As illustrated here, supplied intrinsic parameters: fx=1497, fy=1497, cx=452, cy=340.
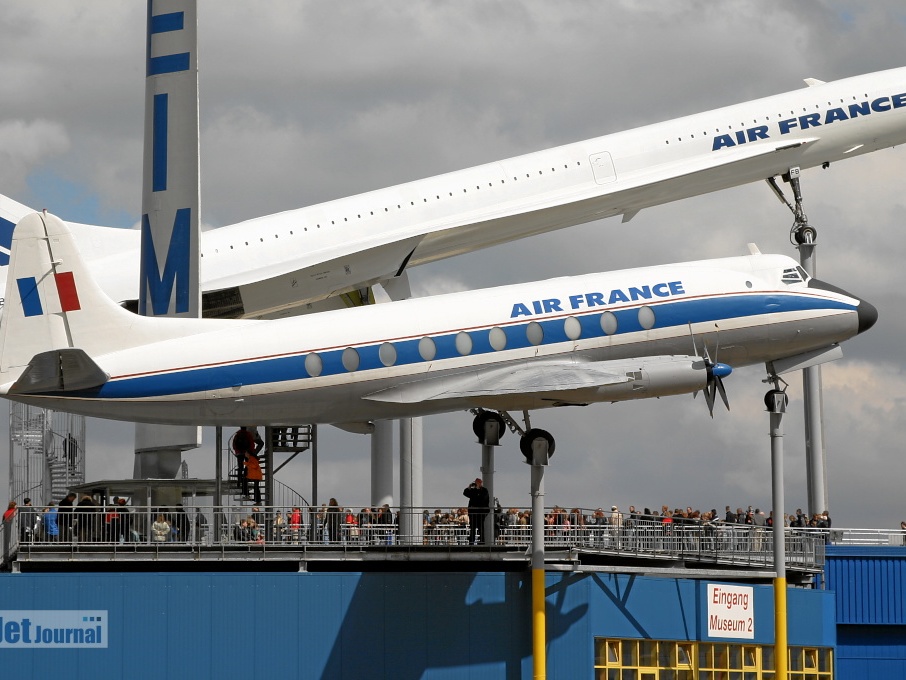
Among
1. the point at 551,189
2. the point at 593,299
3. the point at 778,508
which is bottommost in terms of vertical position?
the point at 778,508

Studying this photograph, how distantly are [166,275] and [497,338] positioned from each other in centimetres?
1220

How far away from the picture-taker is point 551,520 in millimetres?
43250

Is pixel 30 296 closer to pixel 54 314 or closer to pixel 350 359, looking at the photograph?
pixel 54 314

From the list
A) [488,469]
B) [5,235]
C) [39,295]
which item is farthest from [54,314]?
[488,469]

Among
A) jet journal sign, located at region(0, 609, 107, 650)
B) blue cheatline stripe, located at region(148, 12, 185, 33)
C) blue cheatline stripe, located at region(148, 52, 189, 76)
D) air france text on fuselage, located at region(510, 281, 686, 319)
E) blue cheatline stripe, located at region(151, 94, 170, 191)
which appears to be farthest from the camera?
blue cheatline stripe, located at region(148, 12, 185, 33)

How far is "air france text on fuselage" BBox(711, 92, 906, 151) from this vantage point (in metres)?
55.1

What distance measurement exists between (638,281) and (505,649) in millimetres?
10946

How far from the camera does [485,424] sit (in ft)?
142

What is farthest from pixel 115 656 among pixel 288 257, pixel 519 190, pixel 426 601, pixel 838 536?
pixel 838 536

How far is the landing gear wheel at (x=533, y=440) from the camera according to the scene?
41.3 meters

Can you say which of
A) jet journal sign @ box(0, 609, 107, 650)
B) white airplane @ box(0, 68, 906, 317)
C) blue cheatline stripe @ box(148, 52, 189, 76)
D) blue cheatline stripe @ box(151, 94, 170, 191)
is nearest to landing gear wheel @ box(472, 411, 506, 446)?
white airplane @ box(0, 68, 906, 317)

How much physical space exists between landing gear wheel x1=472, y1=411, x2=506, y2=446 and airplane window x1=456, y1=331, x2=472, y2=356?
3013 millimetres

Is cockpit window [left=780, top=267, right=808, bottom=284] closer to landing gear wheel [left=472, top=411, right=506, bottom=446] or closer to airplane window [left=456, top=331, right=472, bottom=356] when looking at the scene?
landing gear wheel [left=472, top=411, right=506, bottom=446]

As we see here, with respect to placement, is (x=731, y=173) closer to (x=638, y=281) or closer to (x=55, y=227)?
(x=638, y=281)
